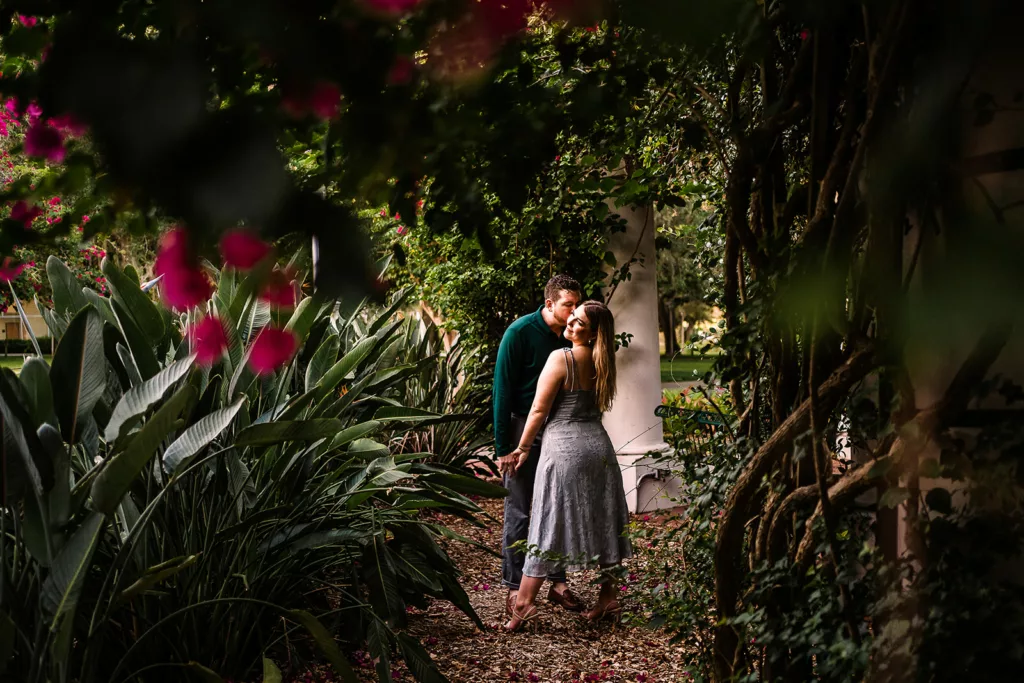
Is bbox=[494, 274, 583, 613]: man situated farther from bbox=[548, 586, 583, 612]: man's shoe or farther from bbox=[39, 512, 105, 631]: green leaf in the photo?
bbox=[39, 512, 105, 631]: green leaf

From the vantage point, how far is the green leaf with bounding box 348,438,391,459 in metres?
3.95

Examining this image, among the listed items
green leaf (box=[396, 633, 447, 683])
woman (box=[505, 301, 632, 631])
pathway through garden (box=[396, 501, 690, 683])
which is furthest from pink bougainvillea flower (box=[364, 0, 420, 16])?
woman (box=[505, 301, 632, 631])

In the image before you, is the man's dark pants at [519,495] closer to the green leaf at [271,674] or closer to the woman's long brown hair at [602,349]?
the woman's long brown hair at [602,349]

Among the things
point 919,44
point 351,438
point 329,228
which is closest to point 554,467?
point 351,438

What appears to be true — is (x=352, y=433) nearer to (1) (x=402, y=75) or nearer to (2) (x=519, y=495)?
(2) (x=519, y=495)

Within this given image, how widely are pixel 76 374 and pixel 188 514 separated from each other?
78 cm

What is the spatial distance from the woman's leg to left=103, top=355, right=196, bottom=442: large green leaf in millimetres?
2428

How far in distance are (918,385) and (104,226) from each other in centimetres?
167

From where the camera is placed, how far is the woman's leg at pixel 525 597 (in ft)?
15.1

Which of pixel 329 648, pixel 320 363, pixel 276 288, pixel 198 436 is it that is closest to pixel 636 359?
pixel 320 363

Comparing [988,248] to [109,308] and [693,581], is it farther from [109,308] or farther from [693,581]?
[109,308]

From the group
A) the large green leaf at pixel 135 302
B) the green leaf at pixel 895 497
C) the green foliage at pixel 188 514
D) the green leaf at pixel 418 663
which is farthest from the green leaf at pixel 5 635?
the green leaf at pixel 895 497

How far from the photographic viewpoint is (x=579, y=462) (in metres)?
A: 4.73

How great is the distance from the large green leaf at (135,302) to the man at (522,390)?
202 cm
